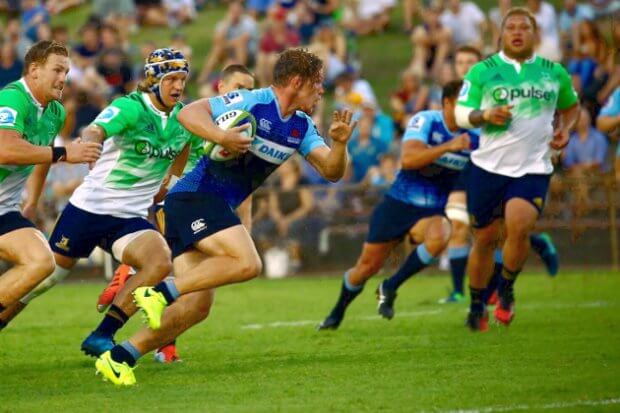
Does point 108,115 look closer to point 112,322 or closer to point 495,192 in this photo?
point 112,322

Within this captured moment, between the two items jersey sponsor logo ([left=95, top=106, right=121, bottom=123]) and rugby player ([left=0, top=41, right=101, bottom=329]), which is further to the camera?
jersey sponsor logo ([left=95, top=106, right=121, bottom=123])

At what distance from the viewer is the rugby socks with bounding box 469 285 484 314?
11992mm

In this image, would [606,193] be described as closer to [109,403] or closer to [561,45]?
[561,45]

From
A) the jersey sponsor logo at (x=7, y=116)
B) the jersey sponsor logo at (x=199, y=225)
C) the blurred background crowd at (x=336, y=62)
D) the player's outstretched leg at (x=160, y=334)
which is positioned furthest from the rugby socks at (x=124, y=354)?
the blurred background crowd at (x=336, y=62)

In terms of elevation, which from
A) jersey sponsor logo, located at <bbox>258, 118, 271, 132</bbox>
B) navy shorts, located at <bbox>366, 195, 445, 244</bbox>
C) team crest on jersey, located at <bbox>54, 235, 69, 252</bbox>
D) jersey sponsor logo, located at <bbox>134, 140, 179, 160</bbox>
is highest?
jersey sponsor logo, located at <bbox>258, 118, 271, 132</bbox>

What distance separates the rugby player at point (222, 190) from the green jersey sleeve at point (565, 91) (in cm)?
306

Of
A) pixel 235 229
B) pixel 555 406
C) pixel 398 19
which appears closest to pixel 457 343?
pixel 235 229

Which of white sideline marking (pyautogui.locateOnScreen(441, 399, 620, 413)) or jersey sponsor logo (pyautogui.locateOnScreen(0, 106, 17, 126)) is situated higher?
jersey sponsor logo (pyautogui.locateOnScreen(0, 106, 17, 126))

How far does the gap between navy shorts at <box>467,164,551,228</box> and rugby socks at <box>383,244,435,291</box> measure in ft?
4.03

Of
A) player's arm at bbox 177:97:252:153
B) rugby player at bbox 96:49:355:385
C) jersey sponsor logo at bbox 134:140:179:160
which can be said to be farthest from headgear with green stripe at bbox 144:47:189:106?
player's arm at bbox 177:97:252:153

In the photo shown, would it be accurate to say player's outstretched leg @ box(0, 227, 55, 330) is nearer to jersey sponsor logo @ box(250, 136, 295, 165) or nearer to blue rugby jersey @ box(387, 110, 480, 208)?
jersey sponsor logo @ box(250, 136, 295, 165)

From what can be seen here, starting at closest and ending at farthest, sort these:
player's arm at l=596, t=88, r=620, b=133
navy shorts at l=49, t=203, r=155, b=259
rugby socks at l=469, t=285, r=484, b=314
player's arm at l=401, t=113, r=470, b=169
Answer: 1. navy shorts at l=49, t=203, r=155, b=259
2. rugby socks at l=469, t=285, r=484, b=314
3. player's arm at l=401, t=113, r=470, b=169
4. player's arm at l=596, t=88, r=620, b=133

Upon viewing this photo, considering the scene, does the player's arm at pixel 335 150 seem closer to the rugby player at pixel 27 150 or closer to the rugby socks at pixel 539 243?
the rugby player at pixel 27 150

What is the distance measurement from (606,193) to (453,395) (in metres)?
12.4
